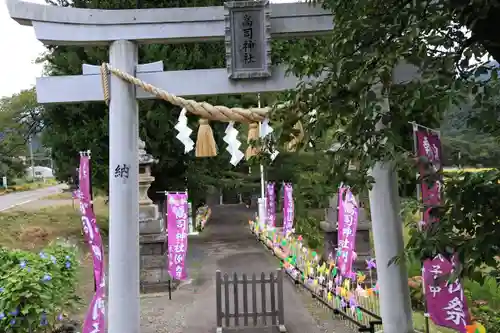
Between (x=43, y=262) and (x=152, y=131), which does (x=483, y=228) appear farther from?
(x=152, y=131)

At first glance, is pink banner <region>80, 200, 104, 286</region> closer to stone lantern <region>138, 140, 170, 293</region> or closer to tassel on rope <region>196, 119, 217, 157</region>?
tassel on rope <region>196, 119, 217, 157</region>

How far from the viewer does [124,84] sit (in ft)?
14.6

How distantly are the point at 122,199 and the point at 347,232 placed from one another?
4973 millimetres

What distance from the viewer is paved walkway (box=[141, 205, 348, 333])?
24.9 feet

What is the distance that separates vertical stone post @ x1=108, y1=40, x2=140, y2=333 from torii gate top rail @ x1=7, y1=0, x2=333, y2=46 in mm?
182

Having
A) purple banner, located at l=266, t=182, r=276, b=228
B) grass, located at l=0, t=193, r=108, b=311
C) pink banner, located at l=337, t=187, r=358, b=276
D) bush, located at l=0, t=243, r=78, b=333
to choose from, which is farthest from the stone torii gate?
purple banner, located at l=266, t=182, r=276, b=228

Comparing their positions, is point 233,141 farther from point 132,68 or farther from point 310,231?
point 310,231

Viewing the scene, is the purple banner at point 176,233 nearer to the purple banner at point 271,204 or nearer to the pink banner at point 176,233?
the pink banner at point 176,233

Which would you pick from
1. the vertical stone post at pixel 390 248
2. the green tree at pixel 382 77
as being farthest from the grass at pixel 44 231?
the green tree at pixel 382 77

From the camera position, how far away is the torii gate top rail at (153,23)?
14.3ft

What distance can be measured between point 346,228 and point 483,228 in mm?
6414

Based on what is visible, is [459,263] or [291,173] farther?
[291,173]

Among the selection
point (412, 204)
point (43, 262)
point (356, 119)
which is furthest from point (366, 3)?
point (43, 262)

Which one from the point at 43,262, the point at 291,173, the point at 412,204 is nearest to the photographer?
the point at 412,204
